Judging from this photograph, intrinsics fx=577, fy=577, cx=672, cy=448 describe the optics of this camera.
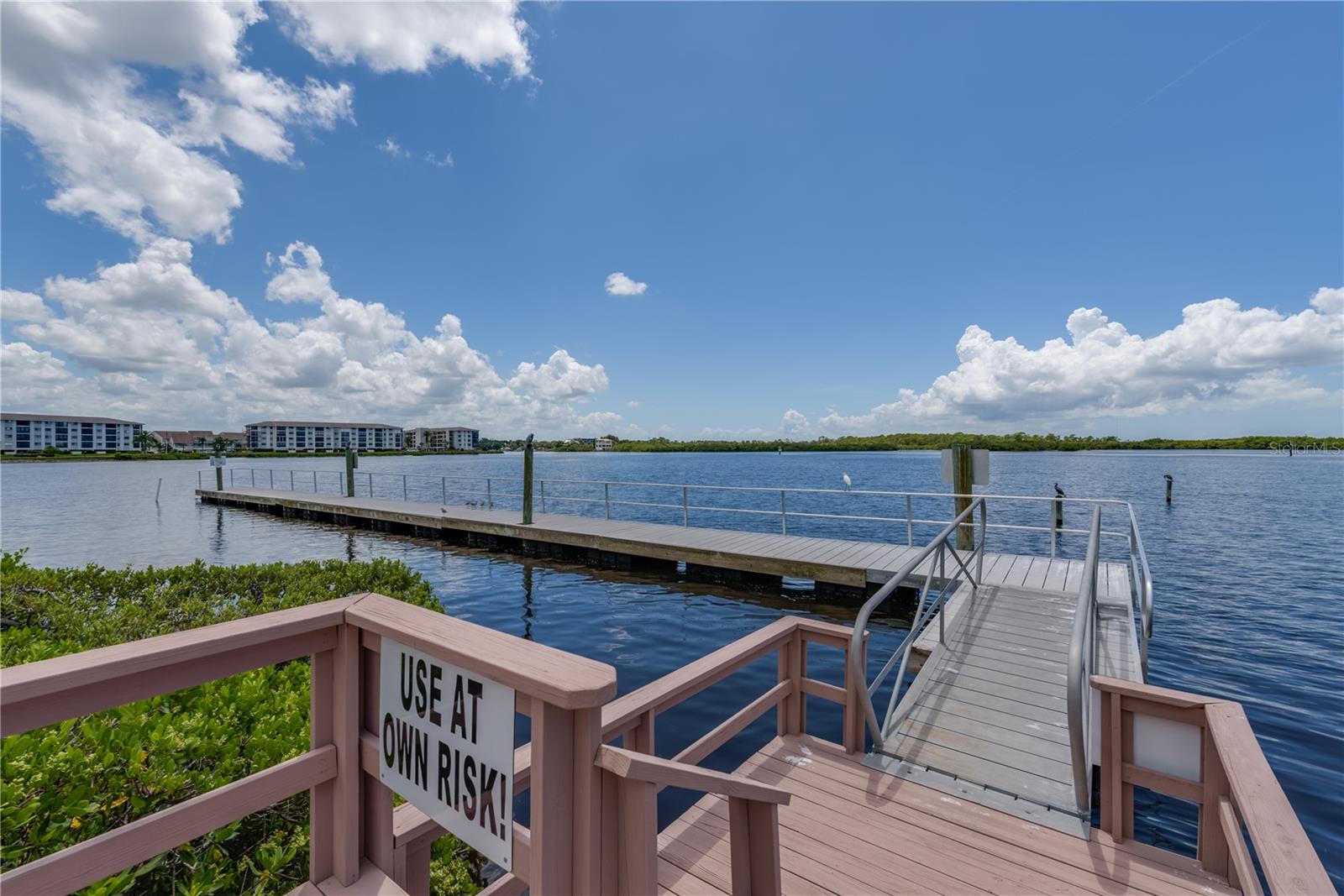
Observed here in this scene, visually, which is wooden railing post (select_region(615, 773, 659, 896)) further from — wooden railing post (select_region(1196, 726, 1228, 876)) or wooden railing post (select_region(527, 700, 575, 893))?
wooden railing post (select_region(1196, 726, 1228, 876))

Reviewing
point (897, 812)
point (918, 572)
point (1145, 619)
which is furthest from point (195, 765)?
point (918, 572)

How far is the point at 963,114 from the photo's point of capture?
15.4 metres

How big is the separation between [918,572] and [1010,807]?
19.3 feet

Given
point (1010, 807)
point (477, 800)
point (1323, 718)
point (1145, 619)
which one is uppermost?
point (477, 800)

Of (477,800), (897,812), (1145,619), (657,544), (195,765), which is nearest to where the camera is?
(477,800)

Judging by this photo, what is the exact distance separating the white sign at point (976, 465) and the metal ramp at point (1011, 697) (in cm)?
312

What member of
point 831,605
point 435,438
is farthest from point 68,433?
point 831,605

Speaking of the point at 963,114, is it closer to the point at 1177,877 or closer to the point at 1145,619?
the point at 1145,619

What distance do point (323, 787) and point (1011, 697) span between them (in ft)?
15.9

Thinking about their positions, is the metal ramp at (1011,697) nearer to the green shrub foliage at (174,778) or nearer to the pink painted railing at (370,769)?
the pink painted railing at (370,769)

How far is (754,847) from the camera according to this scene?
6.16 feet

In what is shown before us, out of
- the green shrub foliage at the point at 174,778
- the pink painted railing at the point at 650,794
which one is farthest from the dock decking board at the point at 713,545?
the green shrub foliage at the point at 174,778

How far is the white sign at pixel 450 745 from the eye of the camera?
1271 mm

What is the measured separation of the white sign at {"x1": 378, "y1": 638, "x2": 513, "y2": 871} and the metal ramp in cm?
274
